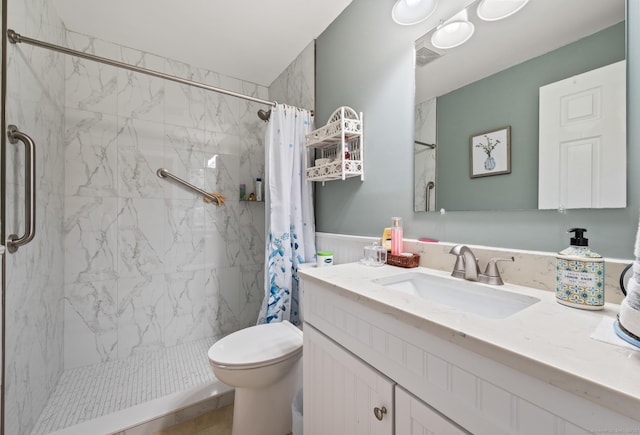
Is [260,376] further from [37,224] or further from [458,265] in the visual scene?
[37,224]

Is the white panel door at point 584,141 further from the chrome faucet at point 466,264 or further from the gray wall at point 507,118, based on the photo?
the chrome faucet at point 466,264

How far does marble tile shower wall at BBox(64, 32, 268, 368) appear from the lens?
1.90 metres

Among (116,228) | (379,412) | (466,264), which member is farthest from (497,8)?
(116,228)

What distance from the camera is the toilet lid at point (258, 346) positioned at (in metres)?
1.21

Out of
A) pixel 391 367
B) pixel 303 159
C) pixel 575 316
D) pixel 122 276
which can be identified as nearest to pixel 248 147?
pixel 303 159

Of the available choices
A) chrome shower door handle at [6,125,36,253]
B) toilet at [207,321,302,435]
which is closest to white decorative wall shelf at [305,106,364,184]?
toilet at [207,321,302,435]

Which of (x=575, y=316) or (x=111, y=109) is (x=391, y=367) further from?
(x=111, y=109)

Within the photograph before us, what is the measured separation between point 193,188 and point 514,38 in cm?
218

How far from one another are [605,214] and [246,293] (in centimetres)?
241

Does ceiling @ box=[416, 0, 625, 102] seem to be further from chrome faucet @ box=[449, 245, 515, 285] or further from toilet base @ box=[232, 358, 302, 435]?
toilet base @ box=[232, 358, 302, 435]

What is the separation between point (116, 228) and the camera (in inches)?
78.7

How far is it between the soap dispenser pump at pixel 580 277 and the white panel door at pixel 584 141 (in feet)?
0.58

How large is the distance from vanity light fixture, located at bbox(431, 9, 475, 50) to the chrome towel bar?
1870 millimetres

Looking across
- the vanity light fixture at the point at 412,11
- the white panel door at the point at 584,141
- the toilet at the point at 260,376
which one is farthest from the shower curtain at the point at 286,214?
the white panel door at the point at 584,141
